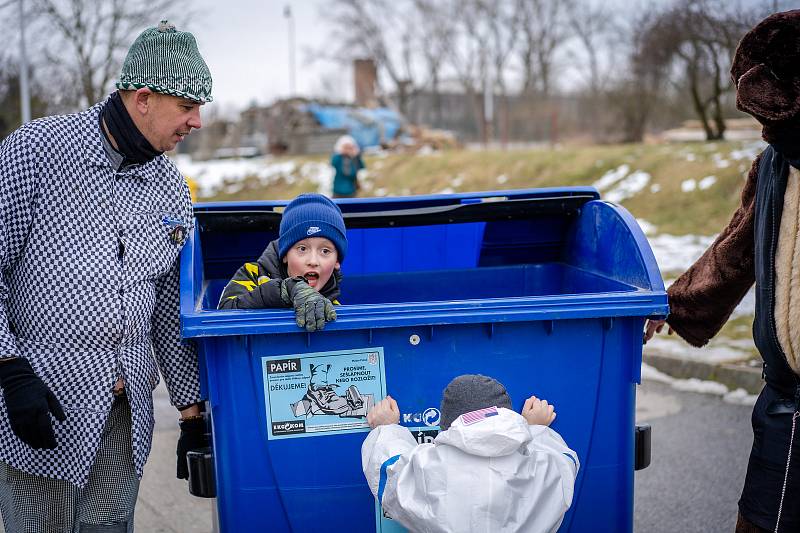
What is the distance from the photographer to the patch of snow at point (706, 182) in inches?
457

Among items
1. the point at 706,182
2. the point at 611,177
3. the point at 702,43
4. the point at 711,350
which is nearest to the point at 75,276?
the point at 711,350

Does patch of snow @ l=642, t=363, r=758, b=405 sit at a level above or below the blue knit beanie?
below

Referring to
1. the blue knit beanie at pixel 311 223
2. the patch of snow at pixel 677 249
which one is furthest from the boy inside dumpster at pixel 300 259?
the patch of snow at pixel 677 249

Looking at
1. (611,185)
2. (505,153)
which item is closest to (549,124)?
(505,153)

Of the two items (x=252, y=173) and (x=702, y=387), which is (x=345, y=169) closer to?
(x=702, y=387)

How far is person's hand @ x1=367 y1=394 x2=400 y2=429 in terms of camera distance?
2344 mm

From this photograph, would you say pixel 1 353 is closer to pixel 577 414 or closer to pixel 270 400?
pixel 270 400

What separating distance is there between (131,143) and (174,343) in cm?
64

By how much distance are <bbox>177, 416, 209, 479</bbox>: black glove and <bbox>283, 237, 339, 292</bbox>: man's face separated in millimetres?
558

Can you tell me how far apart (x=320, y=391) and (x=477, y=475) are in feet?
1.87

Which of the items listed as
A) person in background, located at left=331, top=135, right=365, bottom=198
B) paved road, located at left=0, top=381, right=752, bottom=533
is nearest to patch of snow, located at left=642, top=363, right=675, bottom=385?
paved road, located at left=0, top=381, right=752, bottom=533

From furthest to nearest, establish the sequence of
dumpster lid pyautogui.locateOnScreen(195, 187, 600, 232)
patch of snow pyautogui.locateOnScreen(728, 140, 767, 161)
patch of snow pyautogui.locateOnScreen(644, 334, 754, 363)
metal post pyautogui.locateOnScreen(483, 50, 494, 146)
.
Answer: metal post pyautogui.locateOnScreen(483, 50, 494, 146), patch of snow pyautogui.locateOnScreen(728, 140, 767, 161), patch of snow pyautogui.locateOnScreen(644, 334, 754, 363), dumpster lid pyautogui.locateOnScreen(195, 187, 600, 232)

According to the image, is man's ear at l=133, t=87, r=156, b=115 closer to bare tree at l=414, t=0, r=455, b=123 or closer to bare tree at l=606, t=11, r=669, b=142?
bare tree at l=606, t=11, r=669, b=142

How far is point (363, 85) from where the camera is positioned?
39.2m
